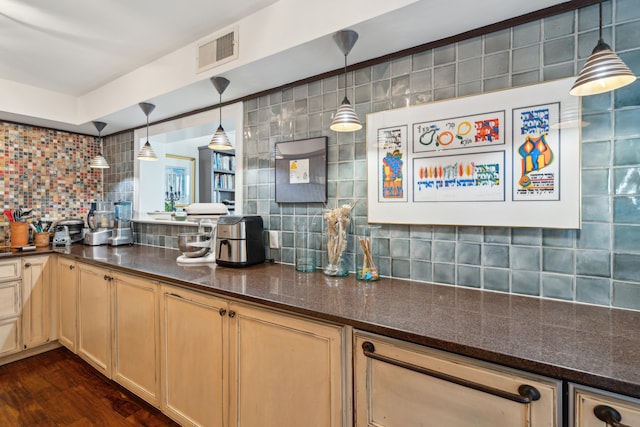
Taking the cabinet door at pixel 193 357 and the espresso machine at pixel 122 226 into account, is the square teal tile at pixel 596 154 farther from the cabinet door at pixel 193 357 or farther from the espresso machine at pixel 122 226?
the espresso machine at pixel 122 226

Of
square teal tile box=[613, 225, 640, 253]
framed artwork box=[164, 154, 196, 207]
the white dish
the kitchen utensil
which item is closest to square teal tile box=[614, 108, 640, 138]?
square teal tile box=[613, 225, 640, 253]

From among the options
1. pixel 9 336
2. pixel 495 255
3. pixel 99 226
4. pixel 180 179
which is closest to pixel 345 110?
pixel 495 255

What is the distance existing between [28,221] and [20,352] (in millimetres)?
1229

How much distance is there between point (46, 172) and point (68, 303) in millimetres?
1476

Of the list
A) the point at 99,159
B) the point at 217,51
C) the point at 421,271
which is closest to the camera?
the point at 421,271

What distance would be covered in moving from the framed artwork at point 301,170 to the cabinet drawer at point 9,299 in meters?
2.33

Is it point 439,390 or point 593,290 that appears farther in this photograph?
point 593,290

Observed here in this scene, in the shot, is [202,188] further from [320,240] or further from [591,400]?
[591,400]

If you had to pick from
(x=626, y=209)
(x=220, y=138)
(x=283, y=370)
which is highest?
(x=220, y=138)

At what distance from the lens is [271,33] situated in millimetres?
1688

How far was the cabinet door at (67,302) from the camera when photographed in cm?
254

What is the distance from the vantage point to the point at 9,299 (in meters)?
2.55

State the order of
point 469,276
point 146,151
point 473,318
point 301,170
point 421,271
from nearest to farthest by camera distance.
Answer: point 473,318 → point 469,276 → point 421,271 → point 301,170 → point 146,151

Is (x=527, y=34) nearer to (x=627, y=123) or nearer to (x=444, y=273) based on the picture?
(x=627, y=123)
